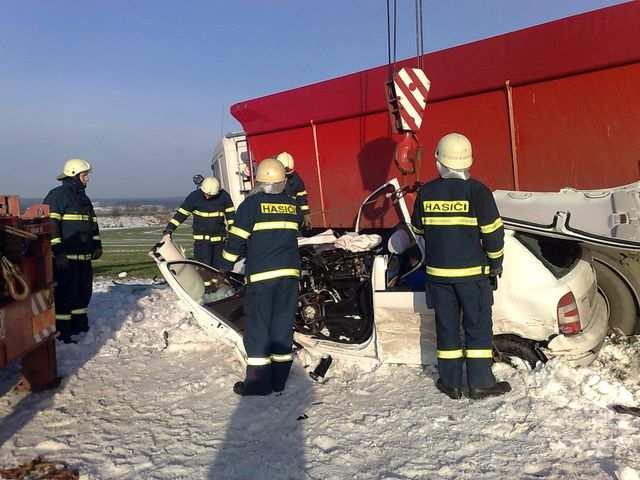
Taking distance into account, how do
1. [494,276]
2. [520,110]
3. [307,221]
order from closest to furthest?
[494,276] → [520,110] → [307,221]

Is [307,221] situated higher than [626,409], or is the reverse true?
[307,221]

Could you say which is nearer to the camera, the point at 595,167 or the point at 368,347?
the point at 368,347

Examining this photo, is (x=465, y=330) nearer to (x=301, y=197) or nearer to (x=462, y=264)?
(x=462, y=264)

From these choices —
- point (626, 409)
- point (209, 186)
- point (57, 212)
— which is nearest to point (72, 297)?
point (57, 212)

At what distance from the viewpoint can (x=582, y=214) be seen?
168 inches

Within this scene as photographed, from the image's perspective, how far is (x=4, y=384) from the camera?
4.66 metres

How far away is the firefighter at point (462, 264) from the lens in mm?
3793

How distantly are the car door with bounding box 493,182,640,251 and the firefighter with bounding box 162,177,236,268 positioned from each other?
4.10 metres

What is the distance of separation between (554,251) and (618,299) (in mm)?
1032

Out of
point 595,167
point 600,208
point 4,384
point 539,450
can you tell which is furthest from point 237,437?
point 595,167

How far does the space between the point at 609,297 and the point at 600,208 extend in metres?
0.81

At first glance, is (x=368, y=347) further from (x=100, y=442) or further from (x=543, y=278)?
(x=100, y=442)

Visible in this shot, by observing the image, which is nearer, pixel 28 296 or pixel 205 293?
pixel 28 296

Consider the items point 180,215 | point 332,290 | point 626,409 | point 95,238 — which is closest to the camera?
point 626,409
